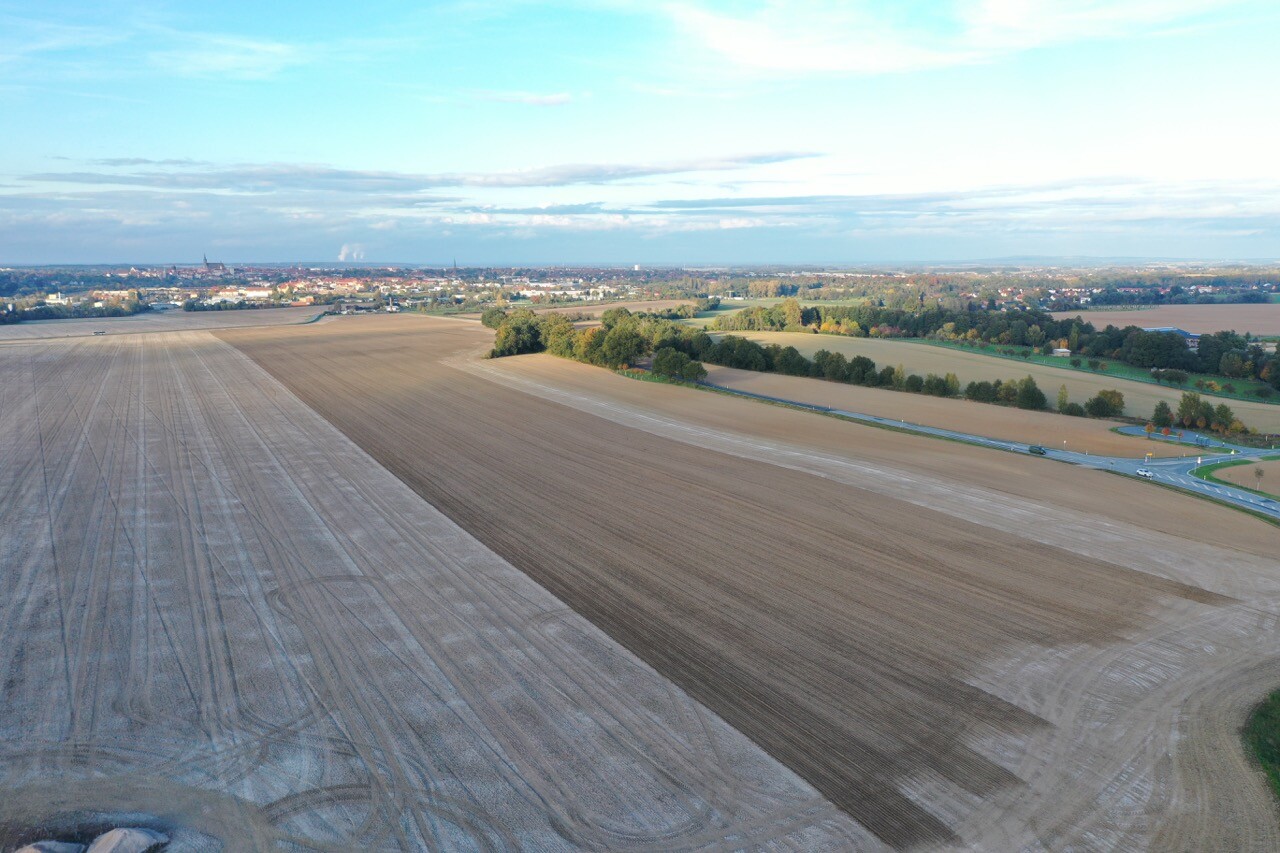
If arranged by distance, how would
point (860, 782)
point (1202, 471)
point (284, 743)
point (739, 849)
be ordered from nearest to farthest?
1. point (739, 849)
2. point (860, 782)
3. point (284, 743)
4. point (1202, 471)

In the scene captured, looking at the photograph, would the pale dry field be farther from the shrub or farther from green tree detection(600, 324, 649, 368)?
the shrub

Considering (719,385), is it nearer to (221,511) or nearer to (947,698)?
(221,511)

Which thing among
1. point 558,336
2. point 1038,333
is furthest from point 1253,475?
point 558,336

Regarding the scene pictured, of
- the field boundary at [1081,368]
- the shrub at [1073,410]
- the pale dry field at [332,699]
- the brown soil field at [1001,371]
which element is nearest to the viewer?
the pale dry field at [332,699]

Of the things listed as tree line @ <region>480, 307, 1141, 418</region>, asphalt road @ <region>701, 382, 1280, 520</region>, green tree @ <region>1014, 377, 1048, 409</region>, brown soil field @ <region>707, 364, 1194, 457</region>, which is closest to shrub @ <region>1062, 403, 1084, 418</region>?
tree line @ <region>480, 307, 1141, 418</region>

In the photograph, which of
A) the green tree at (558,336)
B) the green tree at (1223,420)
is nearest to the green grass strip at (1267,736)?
the green tree at (1223,420)

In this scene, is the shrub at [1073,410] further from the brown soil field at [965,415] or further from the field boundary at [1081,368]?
the field boundary at [1081,368]

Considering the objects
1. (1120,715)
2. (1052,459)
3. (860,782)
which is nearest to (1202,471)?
(1052,459)
